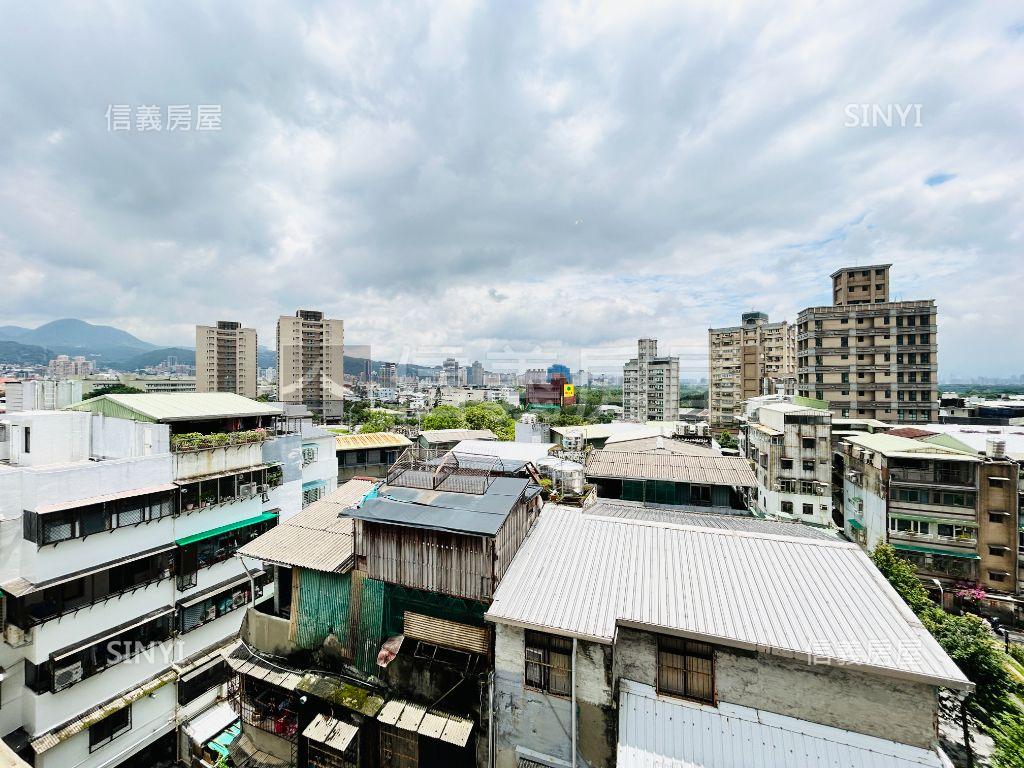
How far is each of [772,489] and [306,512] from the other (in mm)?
31916

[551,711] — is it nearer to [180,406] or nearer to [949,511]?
[180,406]

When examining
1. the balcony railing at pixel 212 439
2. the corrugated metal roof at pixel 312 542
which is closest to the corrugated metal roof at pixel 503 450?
the balcony railing at pixel 212 439

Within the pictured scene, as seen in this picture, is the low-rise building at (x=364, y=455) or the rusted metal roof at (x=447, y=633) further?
the low-rise building at (x=364, y=455)

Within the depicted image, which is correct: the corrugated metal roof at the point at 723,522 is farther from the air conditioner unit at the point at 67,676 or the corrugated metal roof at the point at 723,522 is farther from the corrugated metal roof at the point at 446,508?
the air conditioner unit at the point at 67,676

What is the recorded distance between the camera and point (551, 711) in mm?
8969

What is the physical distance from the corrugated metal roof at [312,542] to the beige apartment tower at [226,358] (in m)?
113

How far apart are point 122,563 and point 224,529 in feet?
12.5

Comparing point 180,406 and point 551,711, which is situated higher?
point 180,406

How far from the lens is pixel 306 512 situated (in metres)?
14.6

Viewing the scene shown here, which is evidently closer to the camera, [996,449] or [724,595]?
[724,595]

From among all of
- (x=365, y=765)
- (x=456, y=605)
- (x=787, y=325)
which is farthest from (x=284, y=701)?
(x=787, y=325)

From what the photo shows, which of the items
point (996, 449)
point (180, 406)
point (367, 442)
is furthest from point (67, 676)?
point (996, 449)

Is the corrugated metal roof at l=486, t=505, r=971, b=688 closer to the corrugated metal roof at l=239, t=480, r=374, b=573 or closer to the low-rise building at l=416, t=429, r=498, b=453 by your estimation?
the corrugated metal roof at l=239, t=480, r=374, b=573

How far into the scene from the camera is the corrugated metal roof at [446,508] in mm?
9695
